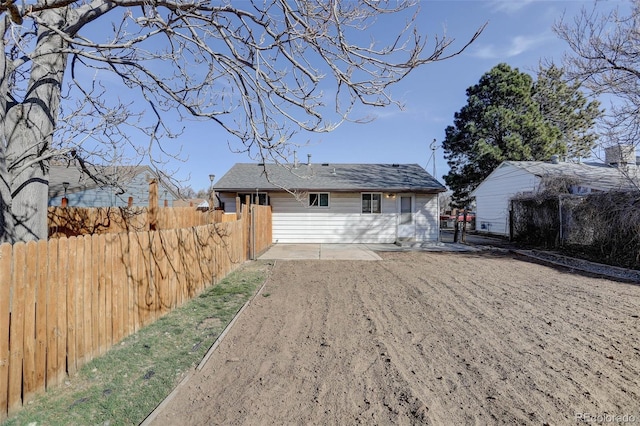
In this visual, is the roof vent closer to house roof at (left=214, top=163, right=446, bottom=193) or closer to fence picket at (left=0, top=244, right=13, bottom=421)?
house roof at (left=214, top=163, right=446, bottom=193)

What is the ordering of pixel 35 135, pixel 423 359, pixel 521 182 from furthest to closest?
pixel 521 182 < pixel 35 135 < pixel 423 359

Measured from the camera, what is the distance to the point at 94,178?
172 inches

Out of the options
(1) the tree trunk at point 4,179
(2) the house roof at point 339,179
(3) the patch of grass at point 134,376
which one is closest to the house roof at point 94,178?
(1) the tree trunk at point 4,179

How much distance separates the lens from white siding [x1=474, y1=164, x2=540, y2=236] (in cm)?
1686

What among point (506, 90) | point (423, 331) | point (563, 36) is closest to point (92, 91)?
point (423, 331)

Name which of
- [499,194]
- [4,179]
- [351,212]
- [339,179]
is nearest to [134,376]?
[4,179]

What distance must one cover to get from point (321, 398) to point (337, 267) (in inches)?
244

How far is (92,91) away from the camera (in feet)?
15.5

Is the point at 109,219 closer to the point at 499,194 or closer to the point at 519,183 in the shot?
the point at 519,183

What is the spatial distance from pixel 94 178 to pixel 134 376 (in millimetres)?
2959

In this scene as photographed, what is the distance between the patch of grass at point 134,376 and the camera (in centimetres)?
234

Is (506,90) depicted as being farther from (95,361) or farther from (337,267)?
(95,361)

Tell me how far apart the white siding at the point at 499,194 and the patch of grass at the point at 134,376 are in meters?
17.2

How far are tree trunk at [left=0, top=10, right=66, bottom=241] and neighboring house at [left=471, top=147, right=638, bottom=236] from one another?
15724 mm
